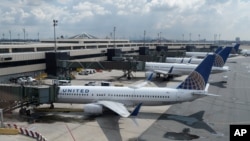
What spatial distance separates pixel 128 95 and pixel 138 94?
1528 mm

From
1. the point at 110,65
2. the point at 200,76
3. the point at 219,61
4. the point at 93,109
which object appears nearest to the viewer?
the point at 93,109

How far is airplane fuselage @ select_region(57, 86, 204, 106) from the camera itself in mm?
42531

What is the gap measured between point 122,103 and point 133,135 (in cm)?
987

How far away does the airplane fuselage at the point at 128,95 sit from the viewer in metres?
42.5

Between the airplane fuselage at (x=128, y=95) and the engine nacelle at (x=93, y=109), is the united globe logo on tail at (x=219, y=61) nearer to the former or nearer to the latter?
the airplane fuselage at (x=128, y=95)

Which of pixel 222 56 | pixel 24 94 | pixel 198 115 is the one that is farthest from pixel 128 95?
pixel 222 56

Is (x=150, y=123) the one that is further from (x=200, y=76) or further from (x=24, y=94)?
(x=24, y=94)

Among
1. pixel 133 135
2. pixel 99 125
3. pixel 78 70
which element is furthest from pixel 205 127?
pixel 78 70

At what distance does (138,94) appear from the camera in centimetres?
4347

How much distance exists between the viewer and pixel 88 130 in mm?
36281

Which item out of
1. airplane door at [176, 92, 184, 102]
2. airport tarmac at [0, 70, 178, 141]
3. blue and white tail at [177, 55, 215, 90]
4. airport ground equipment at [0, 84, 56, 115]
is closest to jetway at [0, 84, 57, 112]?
airport ground equipment at [0, 84, 56, 115]

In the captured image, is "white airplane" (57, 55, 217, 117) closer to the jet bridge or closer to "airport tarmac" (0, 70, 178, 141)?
"airport tarmac" (0, 70, 178, 141)

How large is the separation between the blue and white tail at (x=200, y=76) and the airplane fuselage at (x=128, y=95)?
75 centimetres

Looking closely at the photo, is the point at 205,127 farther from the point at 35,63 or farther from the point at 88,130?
the point at 35,63
